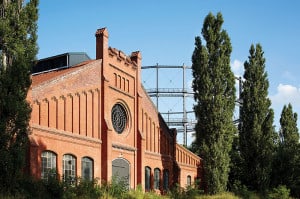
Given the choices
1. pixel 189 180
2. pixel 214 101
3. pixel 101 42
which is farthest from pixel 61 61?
pixel 189 180

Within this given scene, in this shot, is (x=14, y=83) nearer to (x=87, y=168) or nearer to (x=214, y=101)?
(x=87, y=168)

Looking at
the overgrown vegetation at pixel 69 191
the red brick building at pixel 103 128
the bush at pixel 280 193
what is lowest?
the bush at pixel 280 193

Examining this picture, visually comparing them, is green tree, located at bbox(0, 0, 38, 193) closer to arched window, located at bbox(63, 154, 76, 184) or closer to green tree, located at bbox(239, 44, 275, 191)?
arched window, located at bbox(63, 154, 76, 184)

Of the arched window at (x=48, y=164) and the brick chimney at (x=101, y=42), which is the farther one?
the brick chimney at (x=101, y=42)

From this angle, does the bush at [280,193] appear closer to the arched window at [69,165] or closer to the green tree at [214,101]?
the green tree at [214,101]

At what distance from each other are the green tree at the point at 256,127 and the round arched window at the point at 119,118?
489 inches

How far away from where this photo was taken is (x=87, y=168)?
98.5 ft


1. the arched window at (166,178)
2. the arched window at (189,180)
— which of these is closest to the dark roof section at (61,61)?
the arched window at (166,178)

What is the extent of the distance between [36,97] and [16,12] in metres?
5.46

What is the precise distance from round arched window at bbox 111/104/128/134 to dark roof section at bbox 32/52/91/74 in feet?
16.2

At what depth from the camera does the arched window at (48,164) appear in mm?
26228

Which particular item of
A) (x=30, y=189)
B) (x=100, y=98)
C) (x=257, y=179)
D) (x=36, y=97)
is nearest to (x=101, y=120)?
(x=100, y=98)

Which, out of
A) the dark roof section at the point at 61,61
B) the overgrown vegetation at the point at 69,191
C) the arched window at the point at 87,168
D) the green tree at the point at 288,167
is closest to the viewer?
the overgrown vegetation at the point at 69,191

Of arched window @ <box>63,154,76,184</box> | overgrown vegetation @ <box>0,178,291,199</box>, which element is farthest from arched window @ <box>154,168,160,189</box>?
arched window @ <box>63,154,76,184</box>
